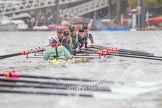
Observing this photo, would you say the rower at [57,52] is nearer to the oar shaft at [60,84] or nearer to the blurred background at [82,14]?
the oar shaft at [60,84]

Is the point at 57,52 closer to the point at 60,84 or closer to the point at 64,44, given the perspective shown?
the point at 64,44

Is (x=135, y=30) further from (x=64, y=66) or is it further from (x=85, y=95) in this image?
(x=85, y=95)

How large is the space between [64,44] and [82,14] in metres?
43.8

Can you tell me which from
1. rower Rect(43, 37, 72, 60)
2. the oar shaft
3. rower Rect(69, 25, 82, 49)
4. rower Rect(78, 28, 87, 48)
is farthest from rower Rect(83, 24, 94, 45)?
the oar shaft

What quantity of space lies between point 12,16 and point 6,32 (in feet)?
→ 25.2

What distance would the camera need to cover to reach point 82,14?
203ft

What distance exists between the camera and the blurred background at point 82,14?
54.0 metres

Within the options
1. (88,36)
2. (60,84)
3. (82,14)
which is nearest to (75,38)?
(88,36)

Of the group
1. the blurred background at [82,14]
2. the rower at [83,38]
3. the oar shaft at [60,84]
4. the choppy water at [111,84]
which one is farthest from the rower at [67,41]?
the blurred background at [82,14]

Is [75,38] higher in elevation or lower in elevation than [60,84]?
higher

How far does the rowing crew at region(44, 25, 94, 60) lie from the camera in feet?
55.9

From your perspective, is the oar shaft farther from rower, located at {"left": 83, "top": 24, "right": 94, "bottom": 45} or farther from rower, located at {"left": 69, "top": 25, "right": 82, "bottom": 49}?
rower, located at {"left": 83, "top": 24, "right": 94, "bottom": 45}

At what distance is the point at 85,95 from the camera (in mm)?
10664

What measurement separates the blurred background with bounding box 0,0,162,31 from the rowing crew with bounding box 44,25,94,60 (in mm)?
30963
